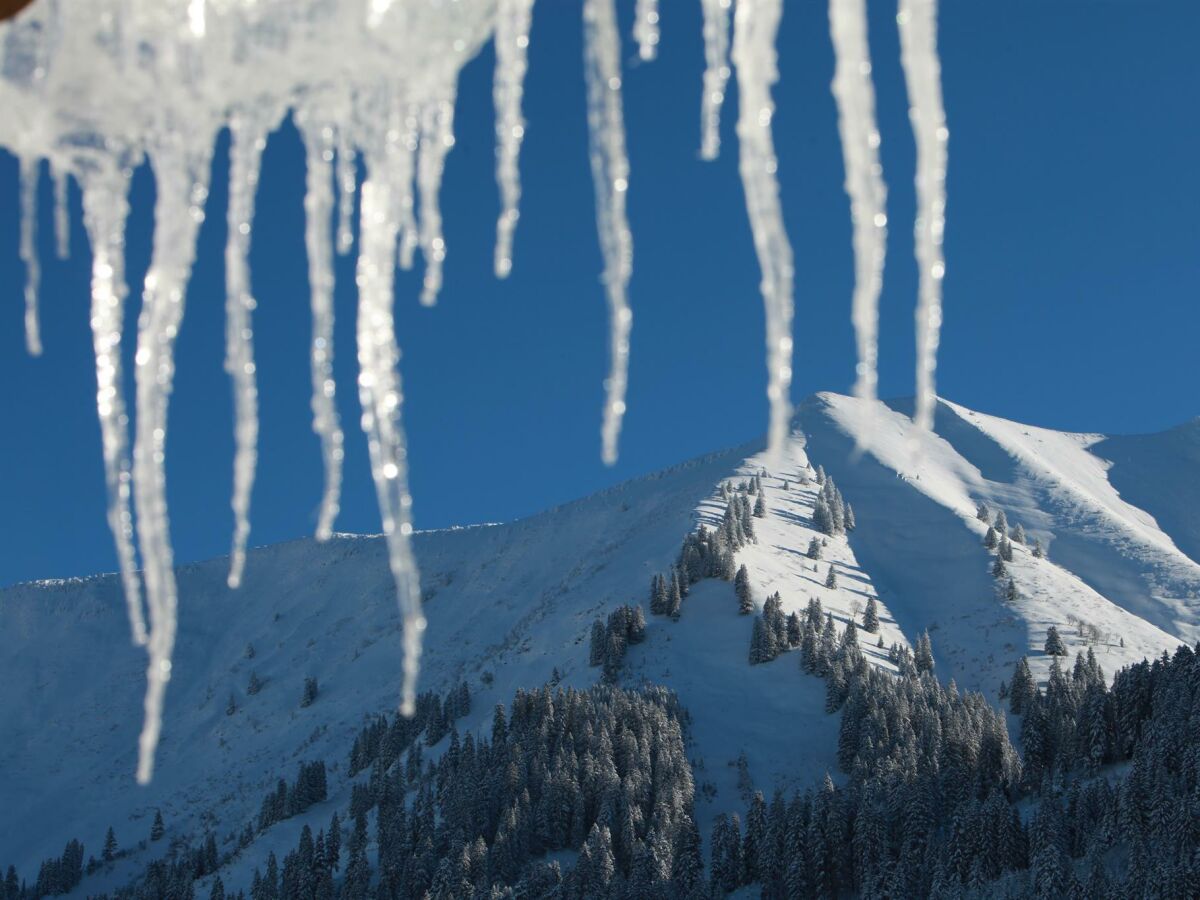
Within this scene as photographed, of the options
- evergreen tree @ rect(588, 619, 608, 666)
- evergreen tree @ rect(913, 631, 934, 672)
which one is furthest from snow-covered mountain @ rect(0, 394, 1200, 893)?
evergreen tree @ rect(913, 631, 934, 672)

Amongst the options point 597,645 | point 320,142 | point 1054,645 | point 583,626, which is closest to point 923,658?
point 1054,645

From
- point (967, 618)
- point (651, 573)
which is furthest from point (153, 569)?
point (967, 618)

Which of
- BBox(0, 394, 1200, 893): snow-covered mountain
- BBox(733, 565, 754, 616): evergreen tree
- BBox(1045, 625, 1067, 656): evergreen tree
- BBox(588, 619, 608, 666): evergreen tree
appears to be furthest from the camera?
BBox(1045, 625, 1067, 656): evergreen tree

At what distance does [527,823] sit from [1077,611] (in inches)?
2850

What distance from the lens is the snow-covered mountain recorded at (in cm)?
8738

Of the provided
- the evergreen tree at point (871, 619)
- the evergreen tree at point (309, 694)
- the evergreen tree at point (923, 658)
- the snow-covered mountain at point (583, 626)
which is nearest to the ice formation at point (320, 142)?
the snow-covered mountain at point (583, 626)

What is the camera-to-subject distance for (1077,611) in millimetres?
111375

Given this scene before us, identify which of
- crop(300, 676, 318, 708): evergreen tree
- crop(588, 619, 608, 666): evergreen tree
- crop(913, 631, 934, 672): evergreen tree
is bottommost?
crop(300, 676, 318, 708): evergreen tree

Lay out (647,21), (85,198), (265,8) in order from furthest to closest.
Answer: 1. (85,198)
2. (265,8)
3. (647,21)

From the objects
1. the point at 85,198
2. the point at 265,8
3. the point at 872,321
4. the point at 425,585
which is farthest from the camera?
the point at 425,585

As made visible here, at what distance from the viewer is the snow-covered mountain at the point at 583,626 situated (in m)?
87.4

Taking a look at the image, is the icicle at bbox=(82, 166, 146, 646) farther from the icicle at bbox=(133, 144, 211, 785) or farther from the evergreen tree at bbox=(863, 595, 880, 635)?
the evergreen tree at bbox=(863, 595, 880, 635)

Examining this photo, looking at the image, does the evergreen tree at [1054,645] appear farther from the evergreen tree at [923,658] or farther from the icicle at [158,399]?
the icicle at [158,399]

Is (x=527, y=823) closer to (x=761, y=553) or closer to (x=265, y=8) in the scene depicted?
(x=761, y=553)
